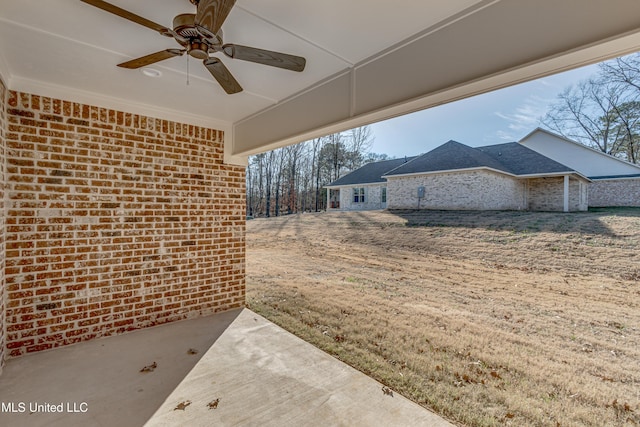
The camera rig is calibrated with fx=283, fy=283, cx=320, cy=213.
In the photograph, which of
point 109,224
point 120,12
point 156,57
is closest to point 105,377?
point 109,224

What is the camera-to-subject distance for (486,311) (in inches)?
172

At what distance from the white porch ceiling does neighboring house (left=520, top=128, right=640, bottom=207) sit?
1458 centimetres

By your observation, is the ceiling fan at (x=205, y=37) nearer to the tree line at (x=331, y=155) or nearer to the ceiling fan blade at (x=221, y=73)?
the ceiling fan blade at (x=221, y=73)

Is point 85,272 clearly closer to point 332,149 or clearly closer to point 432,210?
point 432,210

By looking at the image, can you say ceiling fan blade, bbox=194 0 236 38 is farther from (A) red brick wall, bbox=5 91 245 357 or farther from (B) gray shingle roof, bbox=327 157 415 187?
(B) gray shingle roof, bbox=327 157 415 187

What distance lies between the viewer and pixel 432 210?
12062 mm

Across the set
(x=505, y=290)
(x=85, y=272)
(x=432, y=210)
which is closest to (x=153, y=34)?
(x=85, y=272)

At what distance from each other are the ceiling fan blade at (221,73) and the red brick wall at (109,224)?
1833 millimetres

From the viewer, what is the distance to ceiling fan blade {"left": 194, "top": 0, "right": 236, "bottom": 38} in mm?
→ 1322

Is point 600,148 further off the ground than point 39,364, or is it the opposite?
point 600,148

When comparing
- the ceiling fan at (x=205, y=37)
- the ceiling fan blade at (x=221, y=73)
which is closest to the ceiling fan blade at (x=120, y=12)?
the ceiling fan at (x=205, y=37)

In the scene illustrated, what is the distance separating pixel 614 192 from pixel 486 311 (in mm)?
12724

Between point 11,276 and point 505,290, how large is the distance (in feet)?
22.9

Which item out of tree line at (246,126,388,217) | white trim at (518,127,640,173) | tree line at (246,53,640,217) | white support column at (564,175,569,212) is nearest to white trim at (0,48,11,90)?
tree line at (246,53,640,217)
